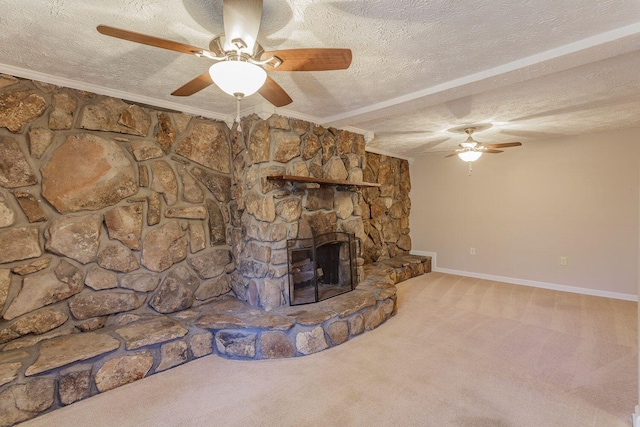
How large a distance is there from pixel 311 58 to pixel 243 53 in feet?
1.08

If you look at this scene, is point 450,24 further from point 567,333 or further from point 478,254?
point 478,254

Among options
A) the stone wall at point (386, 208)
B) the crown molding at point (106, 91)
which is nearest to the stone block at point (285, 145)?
the crown molding at point (106, 91)

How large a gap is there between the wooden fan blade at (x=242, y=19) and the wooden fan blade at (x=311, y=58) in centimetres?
11

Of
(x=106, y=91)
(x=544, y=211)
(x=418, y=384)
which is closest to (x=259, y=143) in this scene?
(x=106, y=91)

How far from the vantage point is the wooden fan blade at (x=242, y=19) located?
133 cm

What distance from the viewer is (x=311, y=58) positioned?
1.45 metres

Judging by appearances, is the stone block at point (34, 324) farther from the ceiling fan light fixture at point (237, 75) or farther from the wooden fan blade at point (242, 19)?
the wooden fan blade at point (242, 19)

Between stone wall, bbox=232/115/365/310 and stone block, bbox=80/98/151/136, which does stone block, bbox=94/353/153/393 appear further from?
stone block, bbox=80/98/151/136

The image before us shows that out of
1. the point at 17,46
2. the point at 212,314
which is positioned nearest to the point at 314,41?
the point at 17,46

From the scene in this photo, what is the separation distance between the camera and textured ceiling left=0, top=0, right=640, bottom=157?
1.50 m

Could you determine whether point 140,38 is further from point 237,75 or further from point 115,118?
point 115,118

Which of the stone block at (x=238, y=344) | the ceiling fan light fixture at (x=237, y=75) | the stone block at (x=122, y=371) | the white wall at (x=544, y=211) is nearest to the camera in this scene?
the ceiling fan light fixture at (x=237, y=75)

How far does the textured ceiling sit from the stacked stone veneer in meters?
0.30

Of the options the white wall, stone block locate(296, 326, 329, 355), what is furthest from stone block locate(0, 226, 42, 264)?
the white wall
